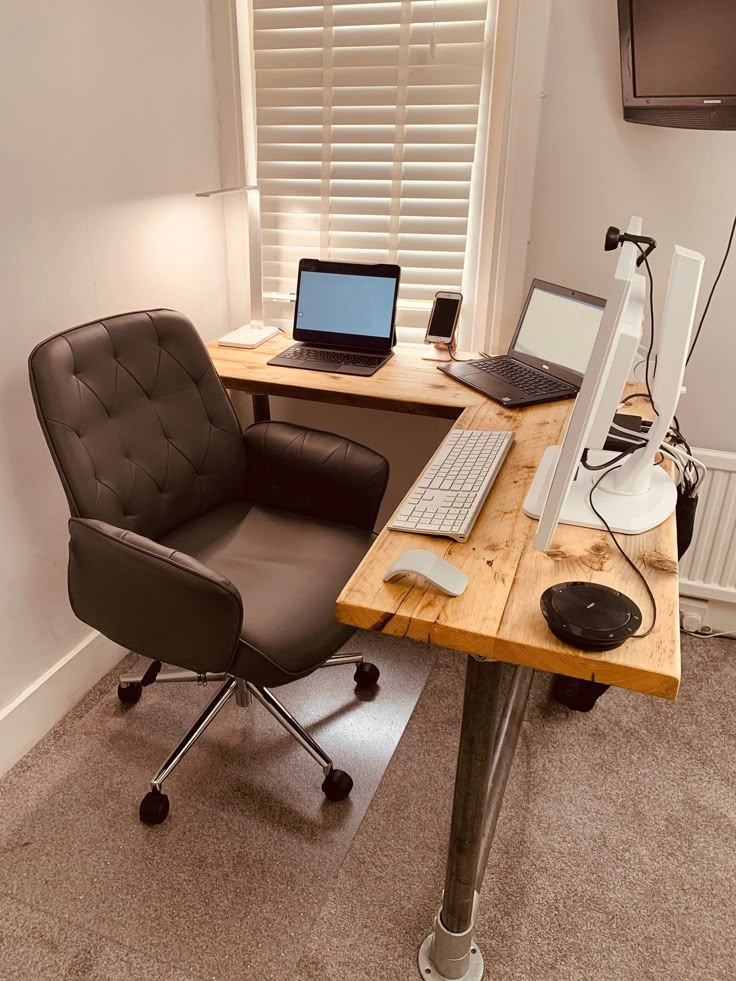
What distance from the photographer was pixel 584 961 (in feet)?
4.59

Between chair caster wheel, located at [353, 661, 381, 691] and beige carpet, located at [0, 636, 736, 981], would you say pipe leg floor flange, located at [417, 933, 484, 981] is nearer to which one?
beige carpet, located at [0, 636, 736, 981]

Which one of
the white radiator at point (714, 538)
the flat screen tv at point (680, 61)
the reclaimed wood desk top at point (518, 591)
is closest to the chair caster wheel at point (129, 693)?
the reclaimed wood desk top at point (518, 591)

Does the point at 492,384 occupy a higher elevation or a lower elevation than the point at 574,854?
higher

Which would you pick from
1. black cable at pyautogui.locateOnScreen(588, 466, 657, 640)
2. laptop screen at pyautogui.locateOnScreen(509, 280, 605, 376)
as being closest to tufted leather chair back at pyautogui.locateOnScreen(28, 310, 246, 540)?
laptop screen at pyautogui.locateOnScreen(509, 280, 605, 376)

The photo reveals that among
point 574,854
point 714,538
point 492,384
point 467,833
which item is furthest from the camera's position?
point 714,538

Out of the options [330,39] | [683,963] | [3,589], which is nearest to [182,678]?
[3,589]

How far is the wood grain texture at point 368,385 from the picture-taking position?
1.89 metres

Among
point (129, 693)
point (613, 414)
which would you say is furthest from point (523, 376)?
point (129, 693)

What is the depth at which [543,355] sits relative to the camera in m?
2.02

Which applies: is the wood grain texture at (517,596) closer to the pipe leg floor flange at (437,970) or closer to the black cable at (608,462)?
the black cable at (608,462)

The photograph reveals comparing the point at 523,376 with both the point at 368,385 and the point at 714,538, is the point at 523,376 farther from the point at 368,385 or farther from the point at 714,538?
the point at 714,538

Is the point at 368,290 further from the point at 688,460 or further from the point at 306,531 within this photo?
the point at 688,460

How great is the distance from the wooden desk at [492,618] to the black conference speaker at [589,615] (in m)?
0.02

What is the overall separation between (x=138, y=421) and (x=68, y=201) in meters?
0.55
